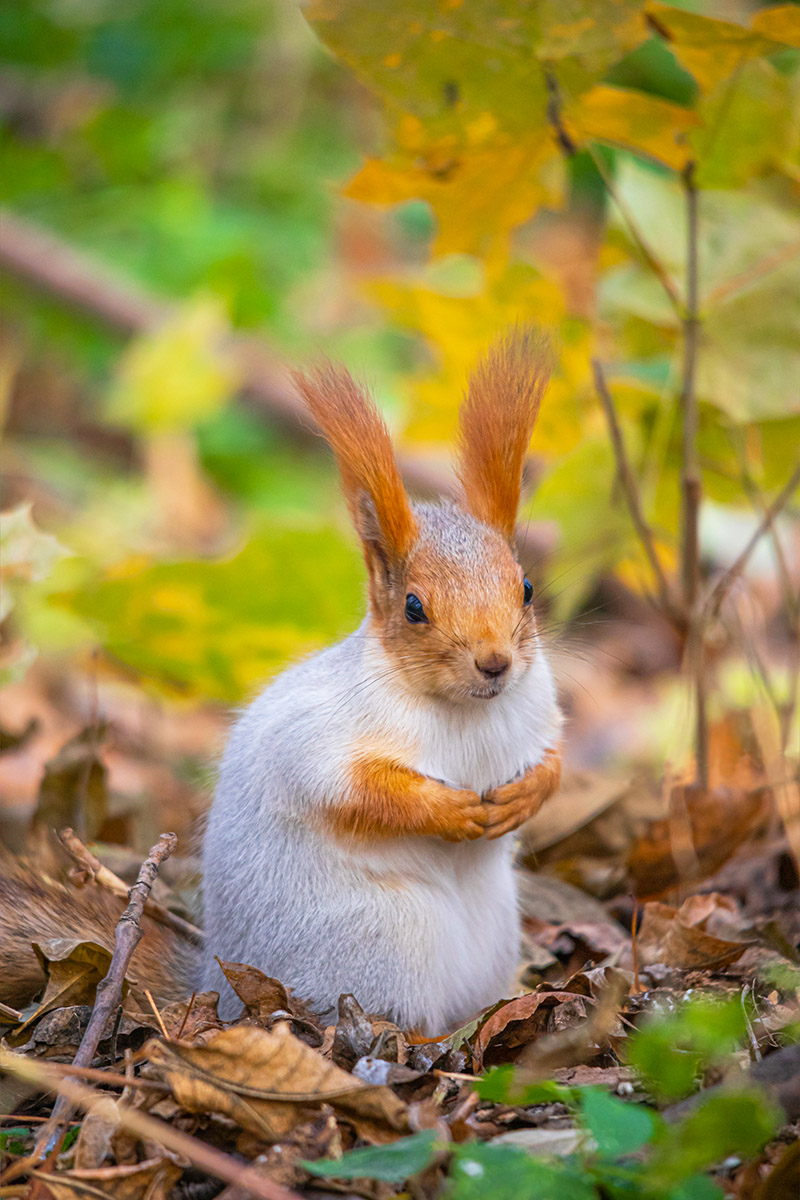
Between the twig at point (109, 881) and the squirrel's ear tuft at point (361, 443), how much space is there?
0.72 m

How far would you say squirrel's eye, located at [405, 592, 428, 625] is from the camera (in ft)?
6.18

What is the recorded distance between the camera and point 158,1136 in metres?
1.25

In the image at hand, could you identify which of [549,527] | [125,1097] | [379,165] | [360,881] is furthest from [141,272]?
[125,1097]

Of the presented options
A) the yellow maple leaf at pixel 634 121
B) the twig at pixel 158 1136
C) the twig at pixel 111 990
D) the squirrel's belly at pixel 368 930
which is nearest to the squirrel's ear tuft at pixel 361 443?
the squirrel's belly at pixel 368 930

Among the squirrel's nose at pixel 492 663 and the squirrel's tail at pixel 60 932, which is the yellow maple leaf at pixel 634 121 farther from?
the squirrel's tail at pixel 60 932

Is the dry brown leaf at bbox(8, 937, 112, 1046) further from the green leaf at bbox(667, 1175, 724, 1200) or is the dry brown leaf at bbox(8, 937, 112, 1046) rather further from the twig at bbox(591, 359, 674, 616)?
the twig at bbox(591, 359, 674, 616)

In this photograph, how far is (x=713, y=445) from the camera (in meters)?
2.81

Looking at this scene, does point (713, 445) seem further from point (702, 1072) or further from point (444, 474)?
point (444, 474)

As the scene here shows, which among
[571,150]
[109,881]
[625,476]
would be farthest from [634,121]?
[109,881]

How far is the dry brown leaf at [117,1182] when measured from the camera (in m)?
1.32

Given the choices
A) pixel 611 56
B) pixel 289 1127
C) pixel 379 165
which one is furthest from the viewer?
pixel 379 165

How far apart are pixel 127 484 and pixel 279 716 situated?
4.08 m

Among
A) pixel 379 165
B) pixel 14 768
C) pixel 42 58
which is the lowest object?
pixel 14 768

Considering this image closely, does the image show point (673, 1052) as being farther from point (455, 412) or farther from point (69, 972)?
point (455, 412)
